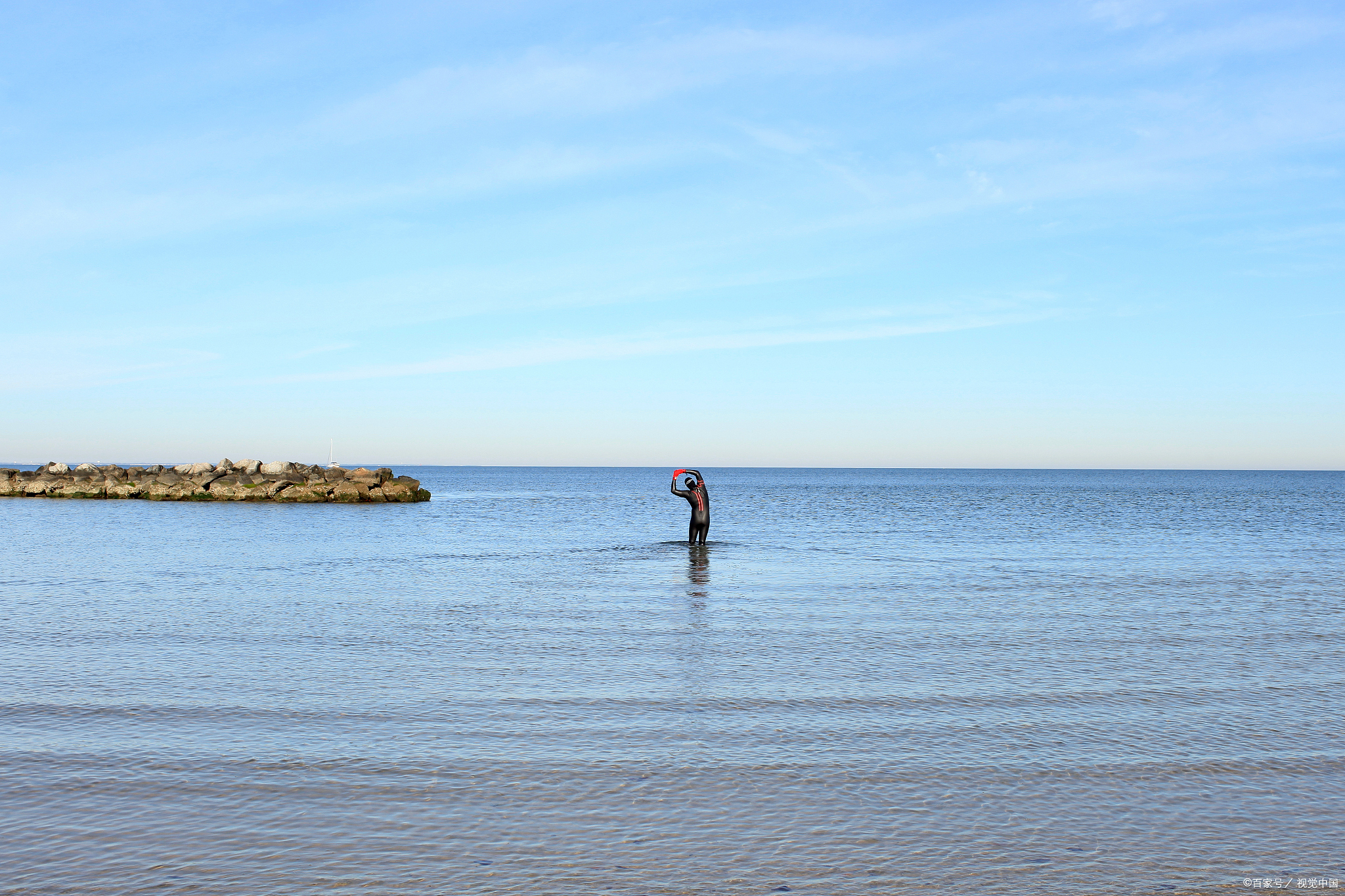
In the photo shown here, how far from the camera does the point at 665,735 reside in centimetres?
820

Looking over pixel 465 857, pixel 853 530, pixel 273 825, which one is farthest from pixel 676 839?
pixel 853 530

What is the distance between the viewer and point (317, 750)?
25.1 ft

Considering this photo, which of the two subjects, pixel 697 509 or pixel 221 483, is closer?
pixel 697 509

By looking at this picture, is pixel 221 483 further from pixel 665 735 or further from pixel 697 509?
pixel 665 735

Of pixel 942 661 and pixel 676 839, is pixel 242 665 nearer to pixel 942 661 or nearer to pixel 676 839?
pixel 676 839

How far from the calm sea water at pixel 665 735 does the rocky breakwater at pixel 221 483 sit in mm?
44519

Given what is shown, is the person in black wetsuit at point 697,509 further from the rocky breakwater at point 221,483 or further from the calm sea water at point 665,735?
the rocky breakwater at point 221,483

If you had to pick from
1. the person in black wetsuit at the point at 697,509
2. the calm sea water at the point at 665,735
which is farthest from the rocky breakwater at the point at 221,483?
the calm sea water at the point at 665,735

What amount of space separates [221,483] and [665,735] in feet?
204

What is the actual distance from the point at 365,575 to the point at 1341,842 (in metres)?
18.7

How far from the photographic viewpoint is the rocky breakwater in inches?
2486

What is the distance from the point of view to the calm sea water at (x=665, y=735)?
18.4 feet

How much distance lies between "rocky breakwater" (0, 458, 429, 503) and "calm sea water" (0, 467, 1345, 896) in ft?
146

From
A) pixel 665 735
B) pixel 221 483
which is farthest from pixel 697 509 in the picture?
pixel 221 483
